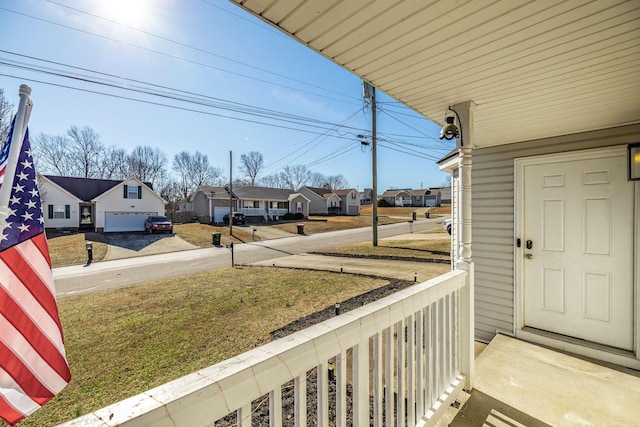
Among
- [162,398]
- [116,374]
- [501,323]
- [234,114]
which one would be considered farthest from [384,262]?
[162,398]

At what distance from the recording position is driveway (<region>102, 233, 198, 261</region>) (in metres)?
14.1

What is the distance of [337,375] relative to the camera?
3.98 feet

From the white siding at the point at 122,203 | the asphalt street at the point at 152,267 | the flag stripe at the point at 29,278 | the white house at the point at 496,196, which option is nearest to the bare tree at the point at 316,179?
the white siding at the point at 122,203

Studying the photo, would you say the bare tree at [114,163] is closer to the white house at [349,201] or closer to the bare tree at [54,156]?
the bare tree at [54,156]

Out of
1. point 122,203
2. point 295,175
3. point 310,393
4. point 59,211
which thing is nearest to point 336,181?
point 295,175

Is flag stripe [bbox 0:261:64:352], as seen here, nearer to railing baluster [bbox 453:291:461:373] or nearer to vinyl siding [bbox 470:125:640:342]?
railing baluster [bbox 453:291:461:373]

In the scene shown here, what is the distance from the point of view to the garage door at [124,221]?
68.0 feet

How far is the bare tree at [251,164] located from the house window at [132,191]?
19.9 meters

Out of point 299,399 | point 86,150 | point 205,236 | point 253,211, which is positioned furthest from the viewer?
point 253,211

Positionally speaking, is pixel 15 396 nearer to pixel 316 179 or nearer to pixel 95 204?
pixel 95 204

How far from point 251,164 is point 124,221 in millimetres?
22149

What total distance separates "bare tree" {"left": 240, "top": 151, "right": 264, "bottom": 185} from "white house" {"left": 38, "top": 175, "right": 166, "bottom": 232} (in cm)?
1946

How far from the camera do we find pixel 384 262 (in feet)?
33.3

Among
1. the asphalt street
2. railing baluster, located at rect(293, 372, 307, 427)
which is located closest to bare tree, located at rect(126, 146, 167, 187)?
the asphalt street
